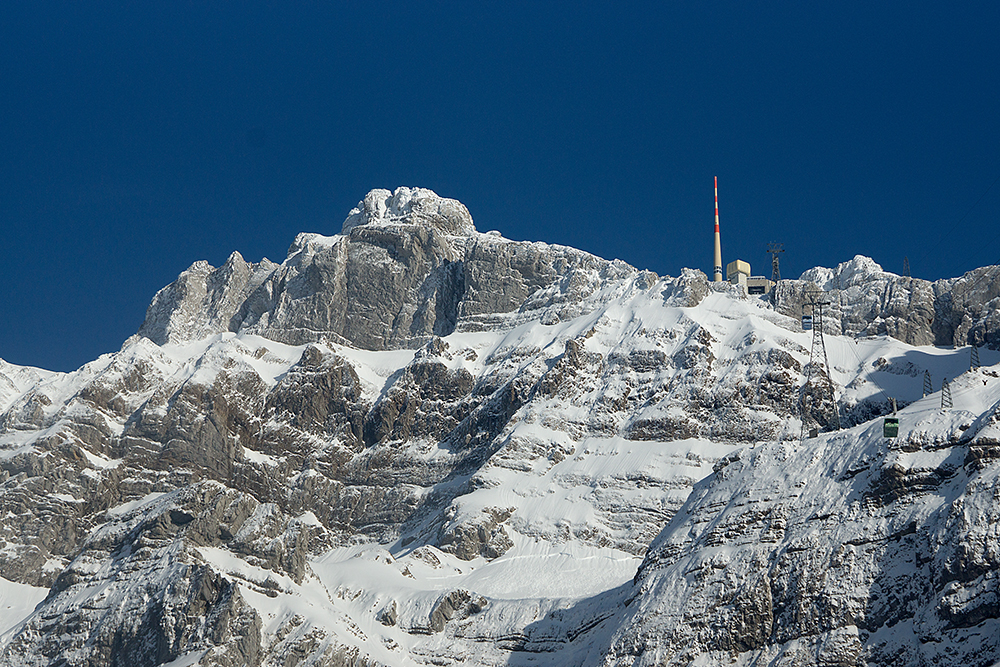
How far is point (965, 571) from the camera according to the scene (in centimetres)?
14675

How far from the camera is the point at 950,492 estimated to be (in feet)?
516

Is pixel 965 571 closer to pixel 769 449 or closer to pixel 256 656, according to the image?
pixel 769 449

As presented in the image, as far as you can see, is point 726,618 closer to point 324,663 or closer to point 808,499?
point 808,499

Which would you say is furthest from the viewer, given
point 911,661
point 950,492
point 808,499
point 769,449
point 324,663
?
point 324,663

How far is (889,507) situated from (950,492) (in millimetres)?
6577

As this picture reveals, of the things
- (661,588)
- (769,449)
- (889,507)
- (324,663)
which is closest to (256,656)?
(324,663)

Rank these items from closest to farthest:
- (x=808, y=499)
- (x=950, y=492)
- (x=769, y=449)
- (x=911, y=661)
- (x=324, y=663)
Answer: (x=911, y=661) → (x=950, y=492) → (x=808, y=499) → (x=769, y=449) → (x=324, y=663)

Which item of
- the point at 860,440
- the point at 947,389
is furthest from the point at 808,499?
the point at 947,389

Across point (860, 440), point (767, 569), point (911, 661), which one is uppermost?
point (860, 440)

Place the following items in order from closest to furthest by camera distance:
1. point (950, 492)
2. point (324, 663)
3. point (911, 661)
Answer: point (911, 661), point (950, 492), point (324, 663)

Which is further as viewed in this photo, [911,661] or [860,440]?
[860,440]

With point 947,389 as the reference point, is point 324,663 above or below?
below

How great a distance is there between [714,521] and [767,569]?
13035 mm

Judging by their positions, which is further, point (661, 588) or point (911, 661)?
point (661, 588)
